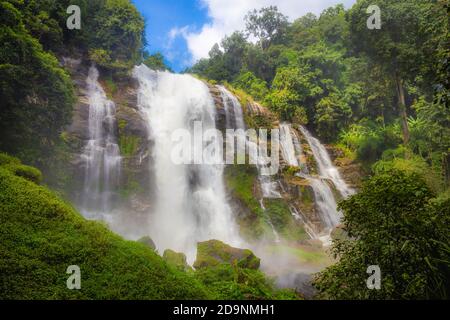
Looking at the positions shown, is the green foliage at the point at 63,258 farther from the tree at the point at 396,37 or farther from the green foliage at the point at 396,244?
the tree at the point at 396,37

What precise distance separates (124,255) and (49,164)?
9.39 metres

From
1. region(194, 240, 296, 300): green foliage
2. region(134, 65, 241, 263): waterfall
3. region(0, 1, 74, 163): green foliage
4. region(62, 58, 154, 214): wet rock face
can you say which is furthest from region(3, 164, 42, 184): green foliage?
region(62, 58, 154, 214): wet rock face

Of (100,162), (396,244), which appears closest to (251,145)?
(100,162)

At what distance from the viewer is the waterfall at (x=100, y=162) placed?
57.1ft

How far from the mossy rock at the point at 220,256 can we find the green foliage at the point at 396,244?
6070 millimetres

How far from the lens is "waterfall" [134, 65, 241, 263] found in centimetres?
1773

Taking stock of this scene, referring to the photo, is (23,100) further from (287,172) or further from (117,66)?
(287,172)

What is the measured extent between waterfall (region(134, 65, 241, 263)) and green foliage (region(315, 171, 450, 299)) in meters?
10.2

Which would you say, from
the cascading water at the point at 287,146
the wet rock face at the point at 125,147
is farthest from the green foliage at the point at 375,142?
the wet rock face at the point at 125,147

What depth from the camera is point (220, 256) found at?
1224 centimetres

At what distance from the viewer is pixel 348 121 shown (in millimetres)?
27453
